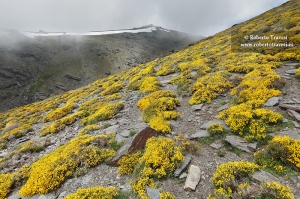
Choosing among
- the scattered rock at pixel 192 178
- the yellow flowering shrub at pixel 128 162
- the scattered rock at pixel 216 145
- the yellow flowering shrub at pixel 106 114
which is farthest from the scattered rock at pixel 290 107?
the yellow flowering shrub at pixel 106 114

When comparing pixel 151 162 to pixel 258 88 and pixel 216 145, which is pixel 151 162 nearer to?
pixel 216 145

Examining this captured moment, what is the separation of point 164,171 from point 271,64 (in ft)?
46.1

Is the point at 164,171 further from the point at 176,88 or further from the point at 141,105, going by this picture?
the point at 176,88

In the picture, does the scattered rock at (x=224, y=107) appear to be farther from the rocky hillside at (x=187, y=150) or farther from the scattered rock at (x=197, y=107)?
the scattered rock at (x=197, y=107)

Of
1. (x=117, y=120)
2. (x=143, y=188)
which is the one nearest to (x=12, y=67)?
(x=117, y=120)

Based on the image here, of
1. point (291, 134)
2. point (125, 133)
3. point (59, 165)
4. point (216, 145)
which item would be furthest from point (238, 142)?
point (59, 165)

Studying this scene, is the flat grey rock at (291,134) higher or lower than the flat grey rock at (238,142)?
higher

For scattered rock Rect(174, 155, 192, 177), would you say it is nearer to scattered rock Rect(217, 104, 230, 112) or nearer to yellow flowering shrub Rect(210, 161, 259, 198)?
yellow flowering shrub Rect(210, 161, 259, 198)

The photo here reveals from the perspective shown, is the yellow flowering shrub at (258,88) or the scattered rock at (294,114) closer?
→ the scattered rock at (294,114)

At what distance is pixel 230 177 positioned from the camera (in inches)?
261

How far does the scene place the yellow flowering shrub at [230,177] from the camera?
6.21 m

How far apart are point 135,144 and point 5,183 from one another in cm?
706

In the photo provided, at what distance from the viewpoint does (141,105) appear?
15289mm

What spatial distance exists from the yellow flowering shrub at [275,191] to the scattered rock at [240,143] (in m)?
2.25
